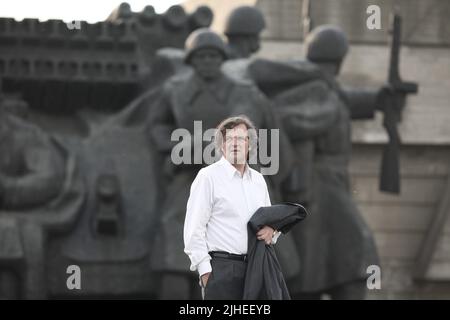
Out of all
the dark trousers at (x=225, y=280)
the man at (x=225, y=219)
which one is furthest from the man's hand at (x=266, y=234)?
the dark trousers at (x=225, y=280)

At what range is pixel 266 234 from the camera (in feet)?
22.3

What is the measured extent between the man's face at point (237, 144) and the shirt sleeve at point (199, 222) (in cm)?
15

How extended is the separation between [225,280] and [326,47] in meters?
12.8

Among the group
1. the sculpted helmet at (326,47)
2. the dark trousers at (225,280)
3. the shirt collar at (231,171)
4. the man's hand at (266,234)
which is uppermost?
the sculpted helmet at (326,47)

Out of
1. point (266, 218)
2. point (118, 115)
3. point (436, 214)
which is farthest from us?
point (436, 214)

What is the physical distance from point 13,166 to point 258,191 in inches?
451

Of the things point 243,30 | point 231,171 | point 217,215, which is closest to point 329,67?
point 243,30

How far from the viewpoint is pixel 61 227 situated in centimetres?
1803

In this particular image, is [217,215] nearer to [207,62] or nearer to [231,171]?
[231,171]

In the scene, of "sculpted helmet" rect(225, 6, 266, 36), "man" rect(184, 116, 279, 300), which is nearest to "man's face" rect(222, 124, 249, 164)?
"man" rect(184, 116, 279, 300)

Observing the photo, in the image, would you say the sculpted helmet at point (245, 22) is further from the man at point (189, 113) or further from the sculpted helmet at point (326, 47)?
the man at point (189, 113)

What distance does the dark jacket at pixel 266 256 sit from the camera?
22.0 ft

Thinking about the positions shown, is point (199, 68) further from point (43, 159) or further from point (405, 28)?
point (405, 28)
